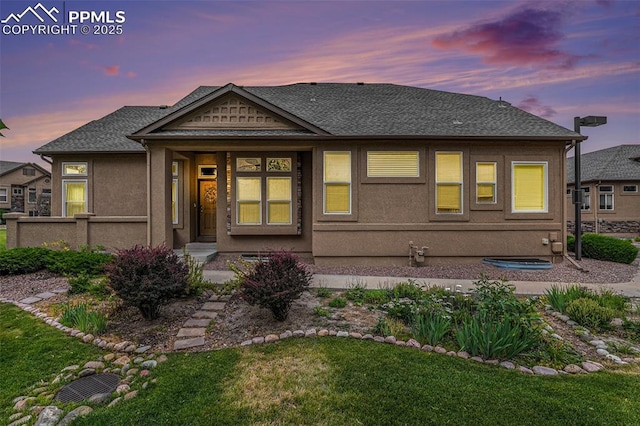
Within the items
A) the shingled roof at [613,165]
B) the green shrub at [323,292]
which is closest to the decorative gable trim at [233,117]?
the green shrub at [323,292]

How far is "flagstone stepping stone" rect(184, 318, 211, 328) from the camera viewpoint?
14.6ft

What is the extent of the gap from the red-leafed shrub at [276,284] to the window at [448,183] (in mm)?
5810

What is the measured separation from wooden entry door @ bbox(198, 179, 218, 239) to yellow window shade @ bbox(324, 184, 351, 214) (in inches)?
193

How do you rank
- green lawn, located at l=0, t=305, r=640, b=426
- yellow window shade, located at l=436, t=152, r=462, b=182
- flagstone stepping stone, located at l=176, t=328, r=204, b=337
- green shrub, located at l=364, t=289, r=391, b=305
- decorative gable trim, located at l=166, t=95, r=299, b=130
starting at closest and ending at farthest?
green lawn, located at l=0, t=305, r=640, b=426, flagstone stepping stone, located at l=176, t=328, r=204, b=337, green shrub, located at l=364, t=289, r=391, b=305, decorative gable trim, located at l=166, t=95, r=299, b=130, yellow window shade, located at l=436, t=152, r=462, b=182

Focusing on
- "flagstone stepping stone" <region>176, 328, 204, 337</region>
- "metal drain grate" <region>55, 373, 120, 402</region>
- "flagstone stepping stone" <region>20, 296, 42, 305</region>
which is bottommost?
"metal drain grate" <region>55, 373, 120, 402</region>

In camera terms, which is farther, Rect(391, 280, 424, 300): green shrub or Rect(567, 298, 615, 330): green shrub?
Rect(391, 280, 424, 300): green shrub

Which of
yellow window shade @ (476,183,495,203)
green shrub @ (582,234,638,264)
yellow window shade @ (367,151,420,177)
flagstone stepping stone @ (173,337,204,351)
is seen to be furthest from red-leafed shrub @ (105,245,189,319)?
green shrub @ (582,234,638,264)

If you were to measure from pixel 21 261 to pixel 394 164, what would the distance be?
10130 millimetres

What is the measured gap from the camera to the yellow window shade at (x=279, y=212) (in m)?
9.27

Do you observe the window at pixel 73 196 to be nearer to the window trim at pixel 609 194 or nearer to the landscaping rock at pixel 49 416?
the landscaping rock at pixel 49 416

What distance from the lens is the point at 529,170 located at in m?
8.86

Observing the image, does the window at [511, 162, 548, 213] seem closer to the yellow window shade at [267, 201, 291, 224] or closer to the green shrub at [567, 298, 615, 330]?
the green shrub at [567, 298, 615, 330]

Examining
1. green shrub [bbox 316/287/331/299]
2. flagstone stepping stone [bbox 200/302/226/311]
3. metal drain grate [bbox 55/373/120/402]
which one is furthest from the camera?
green shrub [bbox 316/287/331/299]

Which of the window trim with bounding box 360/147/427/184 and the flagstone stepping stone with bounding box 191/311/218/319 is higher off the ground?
the window trim with bounding box 360/147/427/184
